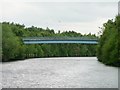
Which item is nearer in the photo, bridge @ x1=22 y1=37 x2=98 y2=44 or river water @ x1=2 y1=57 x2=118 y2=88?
river water @ x1=2 y1=57 x2=118 y2=88

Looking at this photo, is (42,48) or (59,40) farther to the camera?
(42,48)

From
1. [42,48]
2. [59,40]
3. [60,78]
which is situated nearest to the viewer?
[60,78]

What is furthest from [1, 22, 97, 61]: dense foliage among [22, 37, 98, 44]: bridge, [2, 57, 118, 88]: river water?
[2, 57, 118, 88]: river water

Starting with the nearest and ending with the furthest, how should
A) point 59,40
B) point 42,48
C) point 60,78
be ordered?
point 60,78 < point 59,40 < point 42,48

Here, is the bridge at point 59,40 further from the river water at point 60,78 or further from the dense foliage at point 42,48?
the river water at point 60,78

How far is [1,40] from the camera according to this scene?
79562 millimetres

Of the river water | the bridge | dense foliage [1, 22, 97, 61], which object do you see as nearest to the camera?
the river water

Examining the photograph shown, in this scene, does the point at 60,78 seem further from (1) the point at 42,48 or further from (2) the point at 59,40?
(1) the point at 42,48

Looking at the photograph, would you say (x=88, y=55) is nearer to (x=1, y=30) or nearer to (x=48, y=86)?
(x=1, y=30)

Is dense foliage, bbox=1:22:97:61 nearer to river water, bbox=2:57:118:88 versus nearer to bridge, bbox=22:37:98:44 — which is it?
bridge, bbox=22:37:98:44

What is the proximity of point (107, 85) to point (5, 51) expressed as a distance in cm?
5122

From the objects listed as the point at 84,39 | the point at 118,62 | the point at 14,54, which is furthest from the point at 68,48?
the point at 118,62

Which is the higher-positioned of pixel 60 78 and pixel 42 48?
pixel 60 78

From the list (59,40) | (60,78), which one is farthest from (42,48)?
(60,78)
